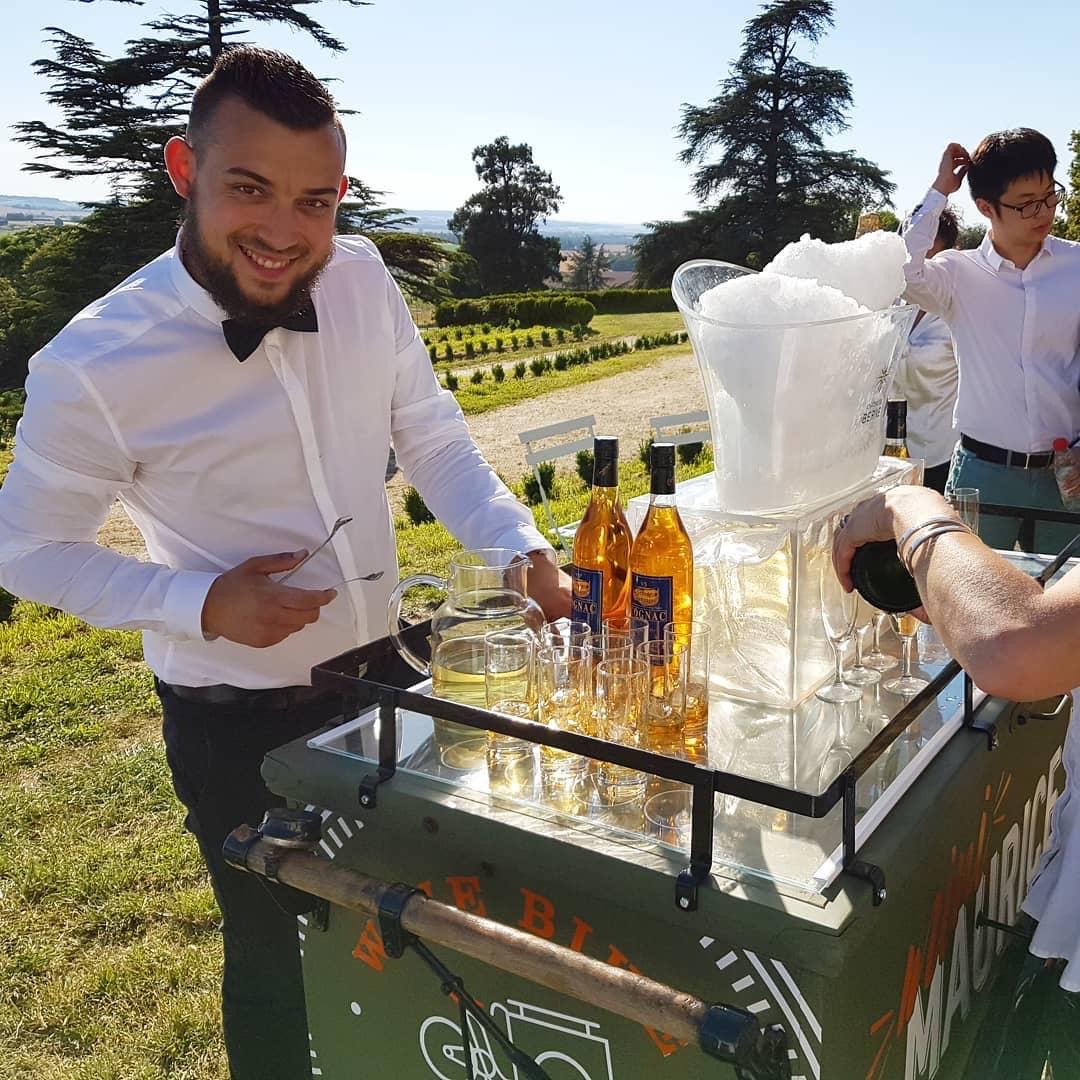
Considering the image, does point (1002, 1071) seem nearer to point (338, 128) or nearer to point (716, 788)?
point (716, 788)

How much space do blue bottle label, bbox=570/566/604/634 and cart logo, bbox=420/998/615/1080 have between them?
0.53 m

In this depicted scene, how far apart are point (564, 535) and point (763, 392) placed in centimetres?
64

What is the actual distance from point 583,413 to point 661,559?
1121cm

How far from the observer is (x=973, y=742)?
1.45 meters

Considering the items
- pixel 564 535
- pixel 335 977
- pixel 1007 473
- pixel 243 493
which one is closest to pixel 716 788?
pixel 335 977

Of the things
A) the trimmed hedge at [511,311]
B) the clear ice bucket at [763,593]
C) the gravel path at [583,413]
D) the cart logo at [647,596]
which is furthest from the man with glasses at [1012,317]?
the trimmed hedge at [511,311]

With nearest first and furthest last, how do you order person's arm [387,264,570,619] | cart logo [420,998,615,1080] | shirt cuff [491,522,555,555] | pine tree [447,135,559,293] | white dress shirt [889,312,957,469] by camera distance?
cart logo [420,998,615,1080], shirt cuff [491,522,555,555], person's arm [387,264,570,619], white dress shirt [889,312,957,469], pine tree [447,135,559,293]

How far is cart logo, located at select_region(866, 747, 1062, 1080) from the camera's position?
1288 millimetres

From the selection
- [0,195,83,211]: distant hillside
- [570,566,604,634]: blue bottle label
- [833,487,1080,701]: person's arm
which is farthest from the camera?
[0,195,83,211]: distant hillside

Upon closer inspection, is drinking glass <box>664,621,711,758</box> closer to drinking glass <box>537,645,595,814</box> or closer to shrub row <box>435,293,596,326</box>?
drinking glass <box>537,645,595,814</box>

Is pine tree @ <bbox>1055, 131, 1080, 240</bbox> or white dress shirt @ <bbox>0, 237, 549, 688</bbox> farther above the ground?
pine tree @ <bbox>1055, 131, 1080, 240</bbox>

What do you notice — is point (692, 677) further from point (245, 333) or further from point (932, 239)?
point (932, 239)

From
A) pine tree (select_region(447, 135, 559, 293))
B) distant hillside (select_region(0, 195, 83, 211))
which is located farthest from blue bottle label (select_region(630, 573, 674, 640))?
distant hillside (select_region(0, 195, 83, 211))

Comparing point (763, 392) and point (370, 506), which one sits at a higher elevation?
point (763, 392)
